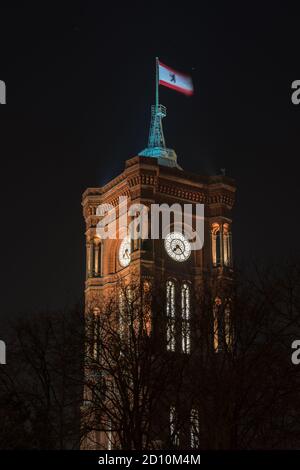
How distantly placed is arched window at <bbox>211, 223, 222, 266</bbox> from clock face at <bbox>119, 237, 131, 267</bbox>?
7.12m

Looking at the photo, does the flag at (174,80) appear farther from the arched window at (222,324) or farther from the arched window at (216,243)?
the arched window at (222,324)

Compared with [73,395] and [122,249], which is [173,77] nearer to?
[122,249]

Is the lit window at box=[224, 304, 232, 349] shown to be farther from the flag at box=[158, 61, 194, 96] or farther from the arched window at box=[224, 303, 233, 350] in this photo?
the flag at box=[158, 61, 194, 96]

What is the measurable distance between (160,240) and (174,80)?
13.1 metres

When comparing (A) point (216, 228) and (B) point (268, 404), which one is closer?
(B) point (268, 404)

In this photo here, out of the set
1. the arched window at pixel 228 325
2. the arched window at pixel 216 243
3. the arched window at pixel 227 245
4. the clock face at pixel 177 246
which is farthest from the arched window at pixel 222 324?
the arched window at pixel 216 243

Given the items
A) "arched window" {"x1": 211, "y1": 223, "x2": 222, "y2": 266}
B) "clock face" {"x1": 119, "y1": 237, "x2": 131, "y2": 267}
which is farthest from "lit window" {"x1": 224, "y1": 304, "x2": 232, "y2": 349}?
"arched window" {"x1": 211, "y1": 223, "x2": 222, "y2": 266}

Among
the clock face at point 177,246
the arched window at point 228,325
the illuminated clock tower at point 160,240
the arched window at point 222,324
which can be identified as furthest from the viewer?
the clock face at point 177,246

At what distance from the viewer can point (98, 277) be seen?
84750mm

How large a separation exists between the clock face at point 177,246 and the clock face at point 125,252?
3.33m

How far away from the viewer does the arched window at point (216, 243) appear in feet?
273

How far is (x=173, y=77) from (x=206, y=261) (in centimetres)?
1539

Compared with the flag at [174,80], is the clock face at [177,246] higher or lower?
lower
